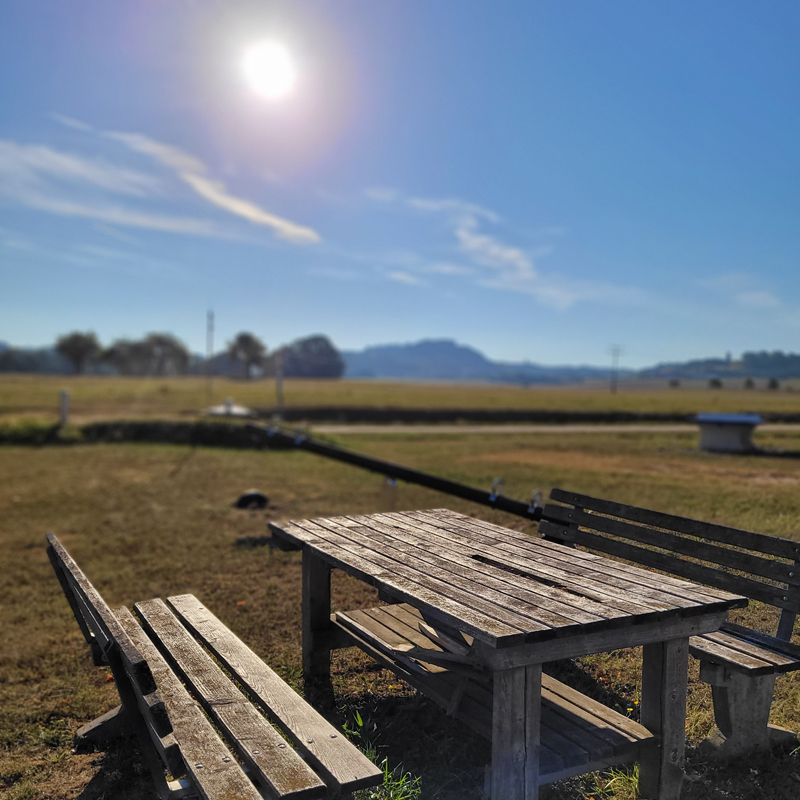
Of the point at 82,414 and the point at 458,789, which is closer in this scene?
the point at 458,789

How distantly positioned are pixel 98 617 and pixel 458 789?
1657 mm

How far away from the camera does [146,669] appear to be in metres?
2.26

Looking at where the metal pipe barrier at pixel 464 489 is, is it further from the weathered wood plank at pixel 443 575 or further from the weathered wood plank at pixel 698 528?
the weathered wood plank at pixel 443 575

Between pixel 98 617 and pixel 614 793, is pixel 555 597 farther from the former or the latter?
pixel 98 617

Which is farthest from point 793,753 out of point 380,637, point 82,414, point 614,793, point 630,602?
point 82,414

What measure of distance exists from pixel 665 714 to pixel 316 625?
6.56ft

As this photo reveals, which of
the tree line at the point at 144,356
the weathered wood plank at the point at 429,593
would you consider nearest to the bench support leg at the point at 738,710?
the weathered wood plank at the point at 429,593

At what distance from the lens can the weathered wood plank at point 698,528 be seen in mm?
3055

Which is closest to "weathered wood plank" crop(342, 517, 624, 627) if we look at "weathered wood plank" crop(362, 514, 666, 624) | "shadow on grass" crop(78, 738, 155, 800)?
"weathered wood plank" crop(362, 514, 666, 624)

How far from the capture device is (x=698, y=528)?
340cm

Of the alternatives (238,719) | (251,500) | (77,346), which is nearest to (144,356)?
(77,346)

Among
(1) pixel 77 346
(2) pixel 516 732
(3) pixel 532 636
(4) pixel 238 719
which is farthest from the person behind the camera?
(1) pixel 77 346

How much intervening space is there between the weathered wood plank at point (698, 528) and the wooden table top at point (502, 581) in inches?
18.8

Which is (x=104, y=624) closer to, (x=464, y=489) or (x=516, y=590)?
(x=516, y=590)
